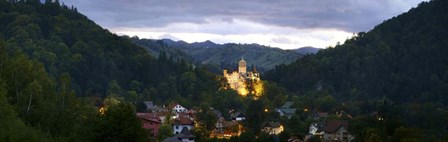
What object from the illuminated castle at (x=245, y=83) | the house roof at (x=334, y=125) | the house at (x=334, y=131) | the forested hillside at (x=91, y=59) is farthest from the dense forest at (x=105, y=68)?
the house roof at (x=334, y=125)

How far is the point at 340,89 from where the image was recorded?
178m

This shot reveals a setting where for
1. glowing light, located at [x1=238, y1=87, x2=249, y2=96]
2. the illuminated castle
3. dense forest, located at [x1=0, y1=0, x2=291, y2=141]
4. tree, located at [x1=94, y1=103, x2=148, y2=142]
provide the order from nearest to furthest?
1. tree, located at [x1=94, y1=103, x2=148, y2=142]
2. dense forest, located at [x1=0, y1=0, x2=291, y2=141]
3. the illuminated castle
4. glowing light, located at [x1=238, y1=87, x2=249, y2=96]

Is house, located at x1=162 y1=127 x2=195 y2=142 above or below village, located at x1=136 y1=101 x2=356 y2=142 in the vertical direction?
above

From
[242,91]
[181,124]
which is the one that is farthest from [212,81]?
[181,124]

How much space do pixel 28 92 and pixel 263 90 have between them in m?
103

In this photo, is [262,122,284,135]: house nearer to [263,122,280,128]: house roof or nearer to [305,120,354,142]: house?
[263,122,280,128]: house roof

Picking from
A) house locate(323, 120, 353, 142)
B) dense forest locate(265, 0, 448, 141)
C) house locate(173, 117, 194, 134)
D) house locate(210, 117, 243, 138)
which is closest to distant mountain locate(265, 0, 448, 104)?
dense forest locate(265, 0, 448, 141)

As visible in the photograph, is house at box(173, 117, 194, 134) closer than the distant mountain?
Yes

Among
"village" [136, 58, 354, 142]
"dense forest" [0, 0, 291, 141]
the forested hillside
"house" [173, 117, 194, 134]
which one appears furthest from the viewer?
the forested hillside

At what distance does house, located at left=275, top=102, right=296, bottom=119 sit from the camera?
4483 inches

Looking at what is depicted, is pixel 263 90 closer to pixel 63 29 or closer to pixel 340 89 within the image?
pixel 340 89

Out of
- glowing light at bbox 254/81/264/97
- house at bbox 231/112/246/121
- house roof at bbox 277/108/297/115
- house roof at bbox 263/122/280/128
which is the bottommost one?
house at bbox 231/112/246/121

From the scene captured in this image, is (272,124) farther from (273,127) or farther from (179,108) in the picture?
(179,108)

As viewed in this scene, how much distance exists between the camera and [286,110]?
12138cm
